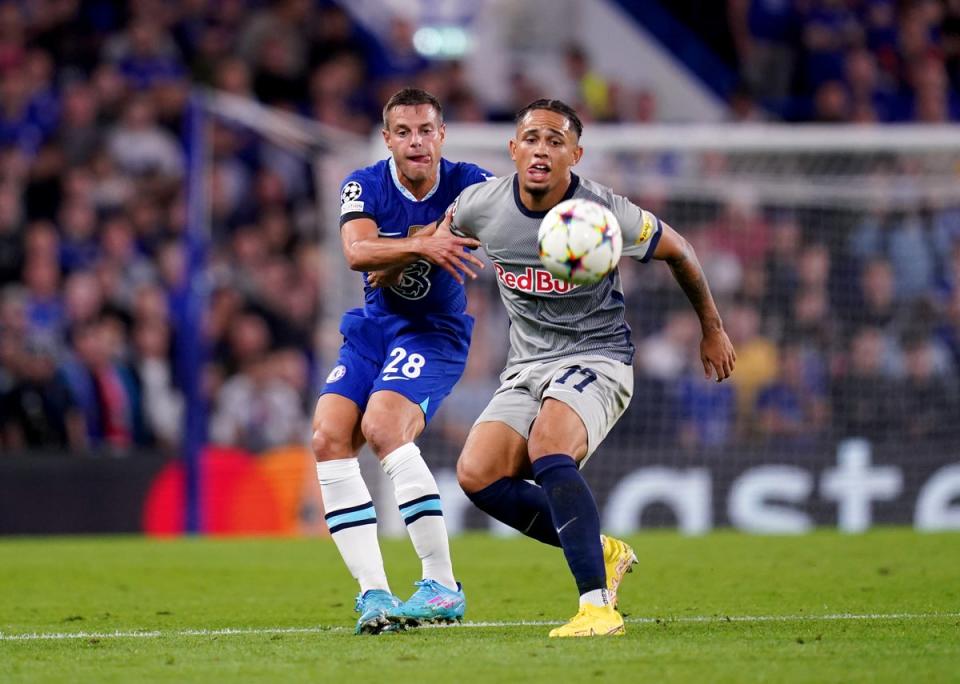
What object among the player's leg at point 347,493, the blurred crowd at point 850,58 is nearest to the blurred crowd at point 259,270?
the blurred crowd at point 850,58

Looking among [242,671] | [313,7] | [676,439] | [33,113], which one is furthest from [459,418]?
[242,671]

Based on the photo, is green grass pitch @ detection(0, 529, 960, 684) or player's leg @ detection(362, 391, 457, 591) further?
player's leg @ detection(362, 391, 457, 591)

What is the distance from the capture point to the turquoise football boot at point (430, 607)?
6605mm

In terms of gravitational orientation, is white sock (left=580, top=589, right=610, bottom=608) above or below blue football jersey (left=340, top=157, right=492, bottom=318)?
below

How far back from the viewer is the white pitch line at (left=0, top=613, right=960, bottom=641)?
258 inches

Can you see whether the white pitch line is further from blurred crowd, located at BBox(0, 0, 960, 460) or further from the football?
blurred crowd, located at BBox(0, 0, 960, 460)

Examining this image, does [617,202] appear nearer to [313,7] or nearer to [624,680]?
[624,680]

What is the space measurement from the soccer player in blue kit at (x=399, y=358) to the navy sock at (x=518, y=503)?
32 cm

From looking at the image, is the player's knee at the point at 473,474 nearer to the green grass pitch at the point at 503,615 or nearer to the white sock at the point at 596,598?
the green grass pitch at the point at 503,615

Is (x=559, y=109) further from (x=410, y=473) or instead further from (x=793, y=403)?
(x=793, y=403)

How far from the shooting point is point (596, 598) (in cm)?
598

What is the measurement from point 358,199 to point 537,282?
0.99m

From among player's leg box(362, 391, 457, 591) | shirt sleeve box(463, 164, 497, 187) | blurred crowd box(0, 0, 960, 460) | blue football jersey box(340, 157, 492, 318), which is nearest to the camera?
player's leg box(362, 391, 457, 591)

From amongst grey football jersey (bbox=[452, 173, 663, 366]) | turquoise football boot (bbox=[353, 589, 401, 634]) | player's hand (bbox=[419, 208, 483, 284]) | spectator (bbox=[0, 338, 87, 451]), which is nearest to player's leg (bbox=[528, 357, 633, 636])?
grey football jersey (bbox=[452, 173, 663, 366])
